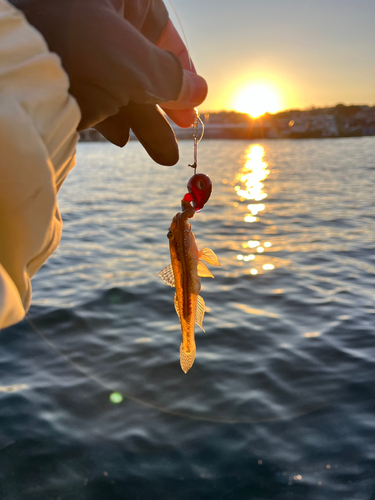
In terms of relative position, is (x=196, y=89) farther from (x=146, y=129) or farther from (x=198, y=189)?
(x=198, y=189)

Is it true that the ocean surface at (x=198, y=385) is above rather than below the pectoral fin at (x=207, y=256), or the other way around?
below

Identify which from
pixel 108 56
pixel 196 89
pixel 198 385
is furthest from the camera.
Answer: pixel 198 385

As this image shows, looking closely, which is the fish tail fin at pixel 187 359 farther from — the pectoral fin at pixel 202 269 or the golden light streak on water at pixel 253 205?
the golden light streak on water at pixel 253 205

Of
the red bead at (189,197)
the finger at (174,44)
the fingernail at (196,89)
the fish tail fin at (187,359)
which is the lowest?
the fish tail fin at (187,359)

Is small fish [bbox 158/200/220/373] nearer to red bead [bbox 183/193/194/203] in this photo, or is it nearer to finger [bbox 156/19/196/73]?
red bead [bbox 183/193/194/203]

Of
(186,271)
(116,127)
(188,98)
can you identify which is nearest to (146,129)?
(116,127)

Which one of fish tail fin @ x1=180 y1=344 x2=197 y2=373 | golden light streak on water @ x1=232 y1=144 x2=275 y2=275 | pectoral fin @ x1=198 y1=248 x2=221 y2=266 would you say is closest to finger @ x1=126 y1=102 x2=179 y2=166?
pectoral fin @ x1=198 y1=248 x2=221 y2=266

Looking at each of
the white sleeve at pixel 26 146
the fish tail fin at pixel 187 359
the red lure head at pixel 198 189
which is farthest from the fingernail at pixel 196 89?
the fish tail fin at pixel 187 359
